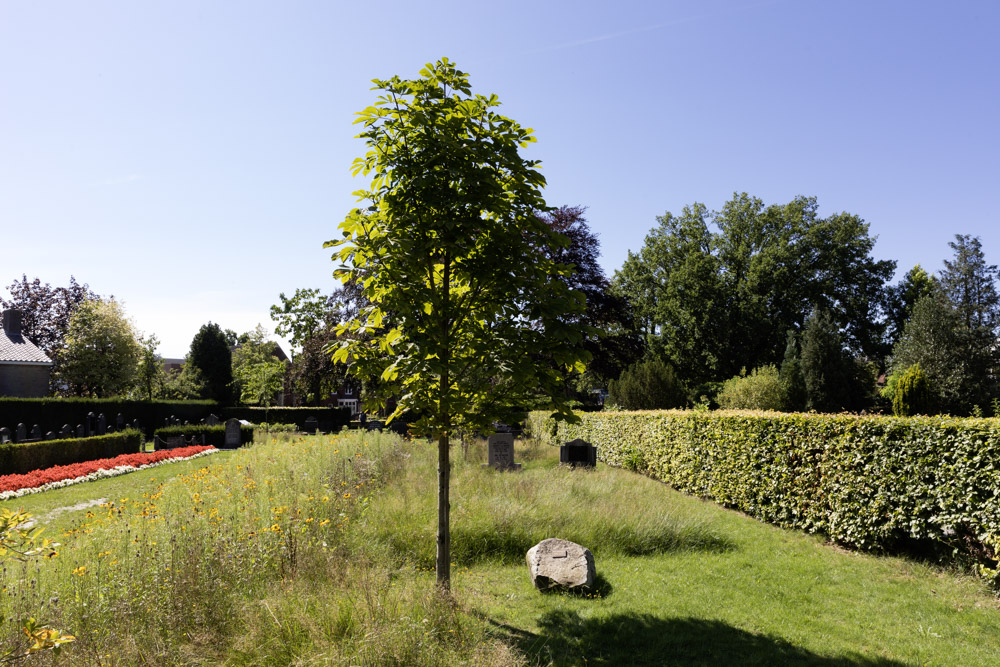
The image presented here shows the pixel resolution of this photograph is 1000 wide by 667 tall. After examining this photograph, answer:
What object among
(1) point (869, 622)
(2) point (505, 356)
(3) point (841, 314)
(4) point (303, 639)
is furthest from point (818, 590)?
(3) point (841, 314)

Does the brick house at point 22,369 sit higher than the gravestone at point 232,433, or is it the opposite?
the brick house at point 22,369

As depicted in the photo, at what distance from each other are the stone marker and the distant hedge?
83.8 ft

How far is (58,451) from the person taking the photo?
1630 cm

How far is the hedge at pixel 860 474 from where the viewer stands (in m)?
6.54

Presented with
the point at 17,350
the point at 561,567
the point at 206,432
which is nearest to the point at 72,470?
the point at 206,432

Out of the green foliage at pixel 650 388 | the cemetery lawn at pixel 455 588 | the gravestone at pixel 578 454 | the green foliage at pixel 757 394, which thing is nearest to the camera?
the cemetery lawn at pixel 455 588

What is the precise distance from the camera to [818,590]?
649cm

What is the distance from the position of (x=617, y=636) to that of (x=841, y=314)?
41.3m

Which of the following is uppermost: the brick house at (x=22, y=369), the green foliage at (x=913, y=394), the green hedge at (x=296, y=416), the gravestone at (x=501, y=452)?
the brick house at (x=22, y=369)

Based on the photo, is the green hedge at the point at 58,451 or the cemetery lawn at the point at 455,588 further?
the green hedge at the point at 58,451

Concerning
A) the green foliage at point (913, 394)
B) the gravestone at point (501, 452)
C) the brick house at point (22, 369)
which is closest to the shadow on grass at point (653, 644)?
the gravestone at point (501, 452)

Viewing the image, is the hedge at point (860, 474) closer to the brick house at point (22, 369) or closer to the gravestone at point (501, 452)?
the gravestone at point (501, 452)

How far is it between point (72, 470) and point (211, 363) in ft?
92.7

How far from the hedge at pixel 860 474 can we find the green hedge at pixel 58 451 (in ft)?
56.1
